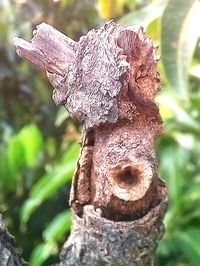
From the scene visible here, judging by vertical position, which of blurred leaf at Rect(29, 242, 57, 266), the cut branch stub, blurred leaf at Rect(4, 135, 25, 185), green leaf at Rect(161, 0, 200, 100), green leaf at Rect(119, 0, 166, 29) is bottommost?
the cut branch stub

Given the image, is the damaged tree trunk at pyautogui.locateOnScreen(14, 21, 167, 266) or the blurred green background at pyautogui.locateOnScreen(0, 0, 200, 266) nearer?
the damaged tree trunk at pyautogui.locateOnScreen(14, 21, 167, 266)

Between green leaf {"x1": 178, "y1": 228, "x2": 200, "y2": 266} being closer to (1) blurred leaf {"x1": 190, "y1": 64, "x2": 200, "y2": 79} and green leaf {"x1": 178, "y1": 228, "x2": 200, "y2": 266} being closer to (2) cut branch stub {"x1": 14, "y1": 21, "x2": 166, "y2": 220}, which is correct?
(1) blurred leaf {"x1": 190, "y1": 64, "x2": 200, "y2": 79}

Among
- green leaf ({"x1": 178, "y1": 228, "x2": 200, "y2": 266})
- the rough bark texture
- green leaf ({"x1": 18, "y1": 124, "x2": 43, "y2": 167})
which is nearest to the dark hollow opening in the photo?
the rough bark texture

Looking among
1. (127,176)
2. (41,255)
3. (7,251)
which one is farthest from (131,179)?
(41,255)

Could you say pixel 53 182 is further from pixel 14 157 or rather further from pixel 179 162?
pixel 14 157

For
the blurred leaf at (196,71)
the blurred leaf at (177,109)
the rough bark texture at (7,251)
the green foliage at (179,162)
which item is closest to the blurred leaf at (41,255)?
the green foliage at (179,162)

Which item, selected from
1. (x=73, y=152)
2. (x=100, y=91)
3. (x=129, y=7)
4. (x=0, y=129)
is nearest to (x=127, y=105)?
(x=100, y=91)

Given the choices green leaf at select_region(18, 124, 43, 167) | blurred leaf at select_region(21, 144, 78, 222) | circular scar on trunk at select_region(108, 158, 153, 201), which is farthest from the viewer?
green leaf at select_region(18, 124, 43, 167)

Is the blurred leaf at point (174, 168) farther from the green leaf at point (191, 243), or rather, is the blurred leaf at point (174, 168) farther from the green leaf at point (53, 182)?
the green leaf at point (53, 182)
